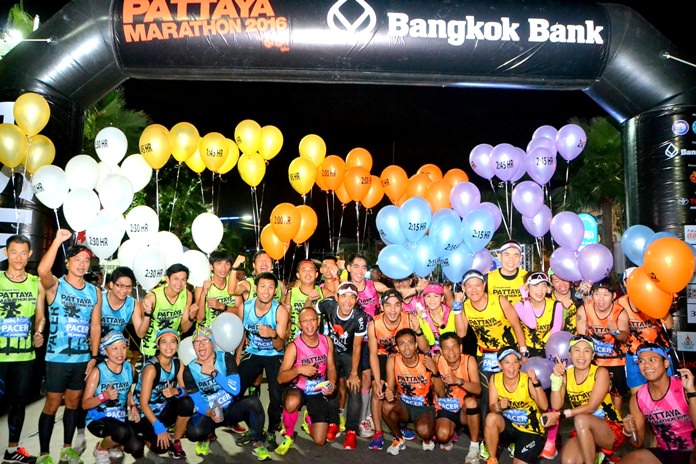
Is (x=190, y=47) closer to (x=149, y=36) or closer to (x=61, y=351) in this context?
(x=149, y=36)

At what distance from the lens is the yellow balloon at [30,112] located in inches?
231

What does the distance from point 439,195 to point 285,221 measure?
238cm

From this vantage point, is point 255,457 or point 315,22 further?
point 315,22

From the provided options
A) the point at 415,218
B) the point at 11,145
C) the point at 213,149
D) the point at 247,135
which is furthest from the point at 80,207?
the point at 415,218

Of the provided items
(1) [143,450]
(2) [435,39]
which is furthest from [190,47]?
(1) [143,450]

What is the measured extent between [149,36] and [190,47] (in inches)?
19.9

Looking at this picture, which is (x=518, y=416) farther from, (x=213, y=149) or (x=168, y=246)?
(x=213, y=149)

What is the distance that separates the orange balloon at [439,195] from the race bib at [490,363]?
2926 mm

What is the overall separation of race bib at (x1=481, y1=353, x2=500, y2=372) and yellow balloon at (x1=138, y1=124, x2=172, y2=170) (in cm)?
494

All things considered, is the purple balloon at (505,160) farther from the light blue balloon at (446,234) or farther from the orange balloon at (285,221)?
the orange balloon at (285,221)

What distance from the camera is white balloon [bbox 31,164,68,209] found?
5.78m

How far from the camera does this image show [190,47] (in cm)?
635

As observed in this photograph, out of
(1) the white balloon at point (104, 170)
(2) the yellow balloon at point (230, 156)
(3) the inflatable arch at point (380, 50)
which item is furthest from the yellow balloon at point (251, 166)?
(1) the white balloon at point (104, 170)

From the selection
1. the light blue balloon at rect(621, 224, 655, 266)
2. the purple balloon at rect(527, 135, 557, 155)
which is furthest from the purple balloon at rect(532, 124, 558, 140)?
the light blue balloon at rect(621, 224, 655, 266)
